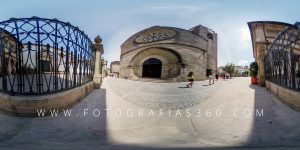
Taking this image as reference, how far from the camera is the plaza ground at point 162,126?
362 centimetres

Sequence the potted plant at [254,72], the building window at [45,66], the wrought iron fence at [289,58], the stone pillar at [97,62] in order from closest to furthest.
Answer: the wrought iron fence at [289,58]
the building window at [45,66]
the stone pillar at [97,62]
the potted plant at [254,72]

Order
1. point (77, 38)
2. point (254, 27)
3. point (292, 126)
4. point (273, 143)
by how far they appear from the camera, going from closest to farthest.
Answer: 1. point (273, 143)
2. point (292, 126)
3. point (254, 27)
4. point (77, 38)

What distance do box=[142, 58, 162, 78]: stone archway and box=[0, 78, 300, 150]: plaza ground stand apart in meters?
7.53

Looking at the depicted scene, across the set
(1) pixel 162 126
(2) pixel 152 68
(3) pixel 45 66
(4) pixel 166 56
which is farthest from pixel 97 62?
(4) pixel 166 56

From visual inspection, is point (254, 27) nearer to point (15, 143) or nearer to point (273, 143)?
point (273, 143)

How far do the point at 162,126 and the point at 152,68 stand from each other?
32.3 feet

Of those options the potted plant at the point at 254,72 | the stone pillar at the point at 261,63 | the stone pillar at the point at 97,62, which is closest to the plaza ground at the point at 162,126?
the stone pillar at the point at 97,62

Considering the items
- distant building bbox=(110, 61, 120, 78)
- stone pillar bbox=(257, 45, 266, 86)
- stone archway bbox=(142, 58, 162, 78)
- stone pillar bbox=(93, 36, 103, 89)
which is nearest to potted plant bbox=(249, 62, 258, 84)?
stone pillar bbox=(257, 45, 266, 86)

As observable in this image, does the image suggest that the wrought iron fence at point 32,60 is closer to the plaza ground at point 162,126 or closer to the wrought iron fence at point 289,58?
the plaza ground at point 162,126

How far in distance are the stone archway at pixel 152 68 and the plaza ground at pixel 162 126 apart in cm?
753

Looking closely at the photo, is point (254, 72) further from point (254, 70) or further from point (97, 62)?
point (97, 62)

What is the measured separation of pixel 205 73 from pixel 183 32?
3.70 meters

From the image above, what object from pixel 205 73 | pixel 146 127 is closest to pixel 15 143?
pixel 146 127

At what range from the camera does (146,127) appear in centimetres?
464
